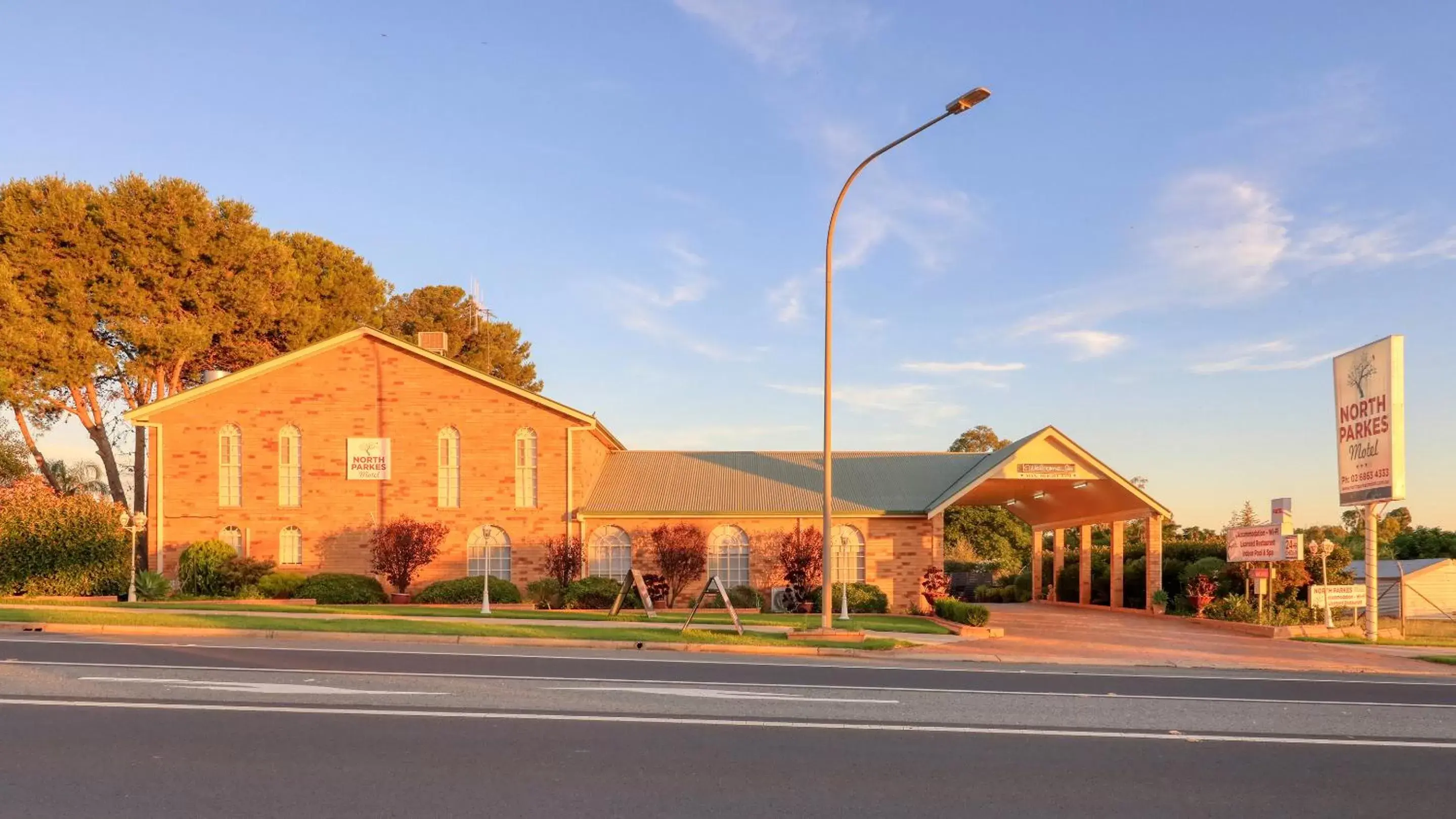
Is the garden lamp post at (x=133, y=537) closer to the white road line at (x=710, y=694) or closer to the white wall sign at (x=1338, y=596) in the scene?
the white road line at (x=710, y=694)

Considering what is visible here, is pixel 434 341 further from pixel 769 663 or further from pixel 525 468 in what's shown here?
pixel 769 663

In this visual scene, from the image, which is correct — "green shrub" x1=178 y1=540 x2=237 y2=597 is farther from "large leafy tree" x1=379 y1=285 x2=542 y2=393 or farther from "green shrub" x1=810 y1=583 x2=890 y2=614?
"large leafy tree" x1=379 y1=285 x2=542 y2=393

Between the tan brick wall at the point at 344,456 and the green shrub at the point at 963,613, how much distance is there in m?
11.9

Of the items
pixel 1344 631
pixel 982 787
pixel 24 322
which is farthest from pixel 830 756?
pixel 24 322

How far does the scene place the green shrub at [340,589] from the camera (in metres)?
30.8

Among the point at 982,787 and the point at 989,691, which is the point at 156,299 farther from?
the point at 982,787

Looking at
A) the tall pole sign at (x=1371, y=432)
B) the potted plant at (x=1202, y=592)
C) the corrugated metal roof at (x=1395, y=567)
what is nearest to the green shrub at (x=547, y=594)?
the potted plant at (x=1202, y=592)

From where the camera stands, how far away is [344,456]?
33812mm

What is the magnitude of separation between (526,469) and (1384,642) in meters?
22.8

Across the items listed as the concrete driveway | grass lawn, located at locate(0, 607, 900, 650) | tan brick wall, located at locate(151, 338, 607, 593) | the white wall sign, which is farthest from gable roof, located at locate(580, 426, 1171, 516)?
grass lawn, located at locate(0, 607, 900, 650)

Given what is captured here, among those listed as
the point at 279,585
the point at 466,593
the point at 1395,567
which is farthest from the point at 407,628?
the point at 1395,567

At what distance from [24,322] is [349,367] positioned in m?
17.0

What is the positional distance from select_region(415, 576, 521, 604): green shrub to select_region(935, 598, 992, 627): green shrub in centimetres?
1207

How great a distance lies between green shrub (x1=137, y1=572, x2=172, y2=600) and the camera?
3011cm
